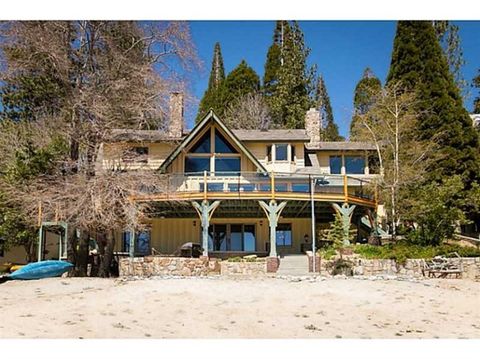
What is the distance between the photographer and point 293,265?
14484mm

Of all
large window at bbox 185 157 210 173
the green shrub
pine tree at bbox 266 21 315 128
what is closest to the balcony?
large window at bbox 185 157 210 173

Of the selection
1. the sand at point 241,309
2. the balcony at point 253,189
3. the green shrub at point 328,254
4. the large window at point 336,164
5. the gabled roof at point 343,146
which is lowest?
the sand at point 241,309

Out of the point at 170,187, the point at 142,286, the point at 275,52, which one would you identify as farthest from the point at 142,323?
the point at 275,52

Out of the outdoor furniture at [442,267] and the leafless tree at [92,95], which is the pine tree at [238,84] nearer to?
the leafless tree at [92,95]

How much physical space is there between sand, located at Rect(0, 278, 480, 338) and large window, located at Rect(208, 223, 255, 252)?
574 cm

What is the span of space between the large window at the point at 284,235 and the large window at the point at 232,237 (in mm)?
1006

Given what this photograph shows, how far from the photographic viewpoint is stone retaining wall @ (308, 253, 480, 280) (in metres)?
12.7

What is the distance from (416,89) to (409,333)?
13.8 meters

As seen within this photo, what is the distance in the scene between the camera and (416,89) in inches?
752

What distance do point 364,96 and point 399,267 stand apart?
1177 cm

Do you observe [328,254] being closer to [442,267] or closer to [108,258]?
[442,267]

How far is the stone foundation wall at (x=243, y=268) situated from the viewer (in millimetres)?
13594

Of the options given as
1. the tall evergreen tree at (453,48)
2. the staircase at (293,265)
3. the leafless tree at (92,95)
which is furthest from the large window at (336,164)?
the leafless tree at (92,95)

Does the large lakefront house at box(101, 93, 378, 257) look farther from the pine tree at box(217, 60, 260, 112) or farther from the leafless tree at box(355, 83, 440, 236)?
the pine tree at box(217, 60, 260, 112)
